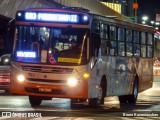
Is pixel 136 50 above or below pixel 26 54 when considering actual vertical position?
above

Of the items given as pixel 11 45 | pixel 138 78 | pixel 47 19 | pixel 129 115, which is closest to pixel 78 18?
pixel 47 19

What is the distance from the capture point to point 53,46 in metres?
16.8

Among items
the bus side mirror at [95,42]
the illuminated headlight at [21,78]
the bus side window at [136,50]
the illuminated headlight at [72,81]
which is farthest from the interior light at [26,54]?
the bus side window at [136,50]

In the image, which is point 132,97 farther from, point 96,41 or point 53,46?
point 53,46

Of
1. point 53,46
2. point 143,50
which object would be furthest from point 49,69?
point 143,50

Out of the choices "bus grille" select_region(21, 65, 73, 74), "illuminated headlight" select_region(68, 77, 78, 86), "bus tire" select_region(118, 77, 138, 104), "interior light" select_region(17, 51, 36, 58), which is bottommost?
"bus tire" select_region(118, 77, 138, 104)

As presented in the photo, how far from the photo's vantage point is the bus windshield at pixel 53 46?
16.7 m

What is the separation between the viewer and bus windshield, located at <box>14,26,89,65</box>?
54.9 ft

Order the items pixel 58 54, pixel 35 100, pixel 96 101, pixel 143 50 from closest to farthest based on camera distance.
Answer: pixel 58 54 → pixel 96 101 → pixel 35 100 → pixel 143 50

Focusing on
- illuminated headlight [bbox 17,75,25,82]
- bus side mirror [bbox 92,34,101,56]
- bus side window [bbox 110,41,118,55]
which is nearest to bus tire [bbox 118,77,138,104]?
bus side window [bbox 110,41,118,55]

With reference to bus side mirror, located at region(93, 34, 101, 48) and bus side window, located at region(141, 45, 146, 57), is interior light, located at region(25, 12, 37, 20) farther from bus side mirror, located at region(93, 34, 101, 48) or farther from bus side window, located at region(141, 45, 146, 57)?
bus side window, located at region(141, 45, 146, 57)

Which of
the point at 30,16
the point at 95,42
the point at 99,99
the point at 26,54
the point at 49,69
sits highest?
the point at 30,16

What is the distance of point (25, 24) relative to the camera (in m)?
17.3

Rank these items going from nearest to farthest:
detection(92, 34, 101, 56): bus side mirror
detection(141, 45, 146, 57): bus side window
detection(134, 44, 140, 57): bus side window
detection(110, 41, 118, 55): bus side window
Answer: detection(92, 34, 101, 56): bus side mirror < detection(110, 41, 118, 55): bus side window < detection(134, 44, 140, 57): bus side window < detection(141, 45, 146, 57): bus side window
